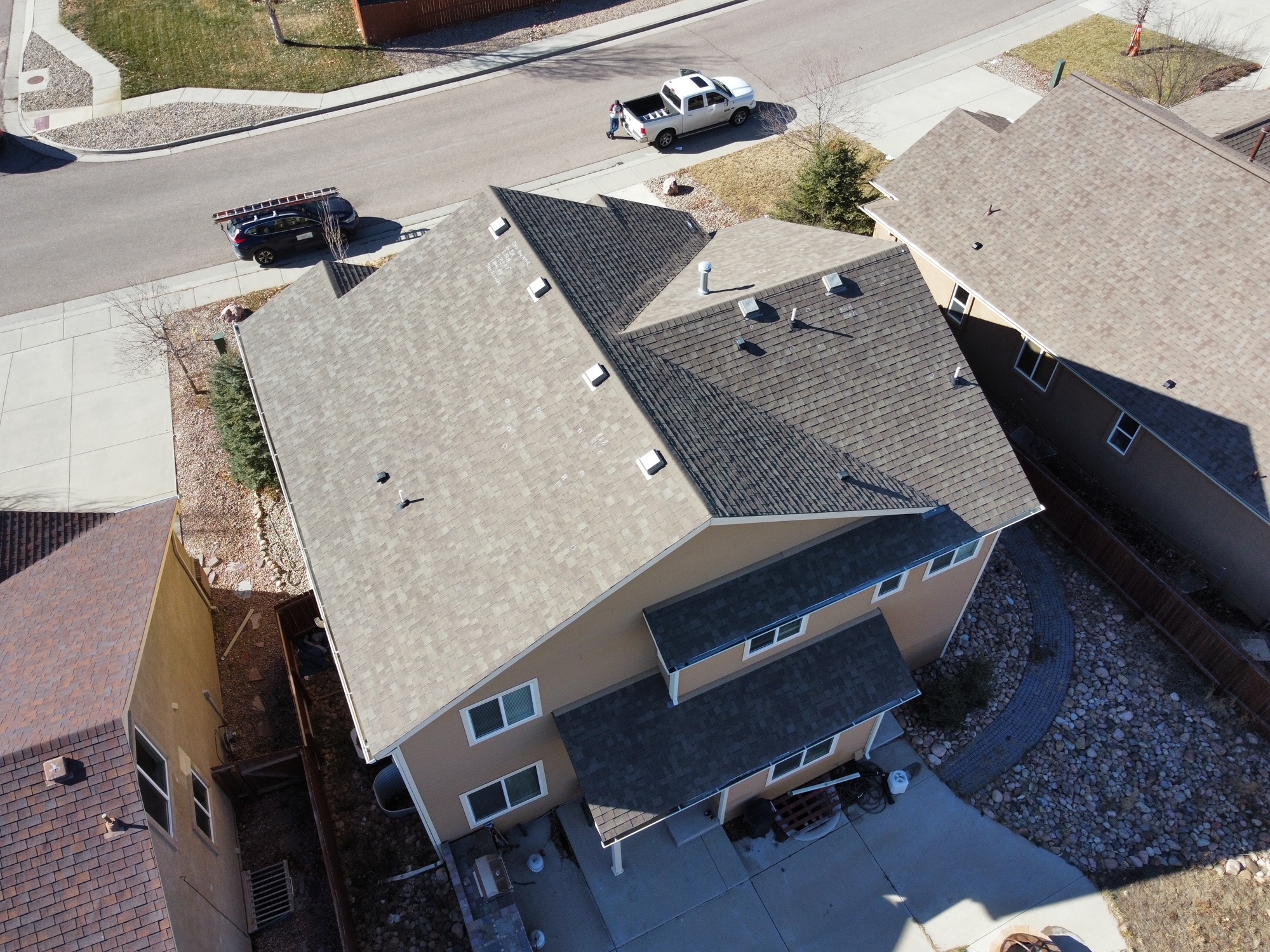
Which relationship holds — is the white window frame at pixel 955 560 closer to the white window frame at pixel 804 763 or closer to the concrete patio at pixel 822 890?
the white window frame at pixel 804 763

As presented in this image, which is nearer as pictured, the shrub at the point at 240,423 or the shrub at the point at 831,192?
the shrub at the point at 240,423

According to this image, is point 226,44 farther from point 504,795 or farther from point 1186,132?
point 1186,132

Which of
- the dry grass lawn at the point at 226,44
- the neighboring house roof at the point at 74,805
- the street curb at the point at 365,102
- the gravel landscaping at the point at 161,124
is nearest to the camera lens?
the neighboring house roof at the point at 74,805

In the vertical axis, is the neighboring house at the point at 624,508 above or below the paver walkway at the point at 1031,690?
above

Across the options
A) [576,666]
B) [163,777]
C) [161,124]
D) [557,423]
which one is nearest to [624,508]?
[557,423]

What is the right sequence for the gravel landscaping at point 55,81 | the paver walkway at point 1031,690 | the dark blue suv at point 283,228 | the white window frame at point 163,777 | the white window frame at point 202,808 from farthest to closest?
the gravel landscaping at point 55,81, the dark blue suv at point 283,228, the paver walkway at point 1031,690, the white window frame at point 202,808, the white window frame at point 163,777

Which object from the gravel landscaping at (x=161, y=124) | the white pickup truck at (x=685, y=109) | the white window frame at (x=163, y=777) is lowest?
the white window frame at (x=163, y=777)

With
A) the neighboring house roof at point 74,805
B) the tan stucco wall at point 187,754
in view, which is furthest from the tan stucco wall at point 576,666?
the neighboring house roof at point 74,805

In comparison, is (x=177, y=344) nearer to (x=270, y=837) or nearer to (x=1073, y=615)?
(x=270, y=837)
